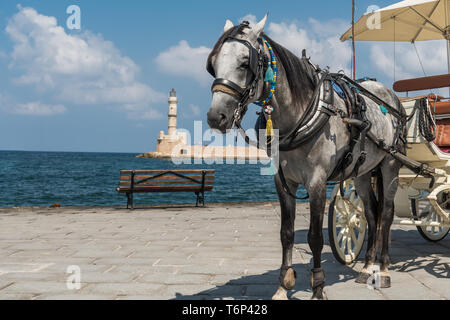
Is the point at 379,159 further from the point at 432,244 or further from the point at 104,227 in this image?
the point at 104,227

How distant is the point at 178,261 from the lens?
17.4 ft

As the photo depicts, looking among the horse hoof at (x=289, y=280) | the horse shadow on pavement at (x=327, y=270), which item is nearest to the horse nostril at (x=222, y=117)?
the horse hoof at (x=289, y=280)

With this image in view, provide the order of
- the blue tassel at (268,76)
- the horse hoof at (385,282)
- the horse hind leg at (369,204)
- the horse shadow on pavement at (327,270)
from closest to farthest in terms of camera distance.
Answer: the blue tassel at (268,76)
the horse shadow on pavement at (327,270)
the horse hoof at (385,282)
the horse hind leg at (369,204)

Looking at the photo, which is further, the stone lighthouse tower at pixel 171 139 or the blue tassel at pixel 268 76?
the stone lighthouse tower at pixel 171 139

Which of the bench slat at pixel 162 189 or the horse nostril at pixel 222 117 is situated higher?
the horse nostril at pixel 222 117

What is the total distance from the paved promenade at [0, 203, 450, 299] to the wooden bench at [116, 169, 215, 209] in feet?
8.66

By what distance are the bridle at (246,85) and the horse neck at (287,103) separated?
25cm

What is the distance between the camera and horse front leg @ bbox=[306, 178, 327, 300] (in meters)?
3.27

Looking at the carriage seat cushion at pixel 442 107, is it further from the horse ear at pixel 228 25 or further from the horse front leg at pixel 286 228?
the horse ear at pixel 228 25

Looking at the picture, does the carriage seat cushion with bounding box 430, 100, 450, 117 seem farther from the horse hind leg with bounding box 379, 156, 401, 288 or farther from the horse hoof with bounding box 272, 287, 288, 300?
the horse hoof with bounding box 272, 287, 288, 300

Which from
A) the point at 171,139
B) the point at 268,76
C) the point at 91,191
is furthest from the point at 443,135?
the point at 171,139

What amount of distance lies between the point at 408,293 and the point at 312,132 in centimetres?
192

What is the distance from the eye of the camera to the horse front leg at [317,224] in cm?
327

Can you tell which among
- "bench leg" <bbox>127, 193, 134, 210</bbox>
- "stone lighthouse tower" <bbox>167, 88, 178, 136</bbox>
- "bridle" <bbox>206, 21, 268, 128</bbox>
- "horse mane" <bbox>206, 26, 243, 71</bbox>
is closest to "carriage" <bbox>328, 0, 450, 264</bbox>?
"bridle" <bbox>206, 21, 268, 128</bbox>
